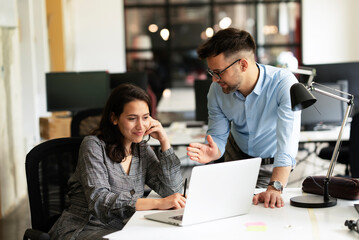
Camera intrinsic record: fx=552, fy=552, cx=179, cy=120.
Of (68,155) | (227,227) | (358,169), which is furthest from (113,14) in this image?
(227,227)

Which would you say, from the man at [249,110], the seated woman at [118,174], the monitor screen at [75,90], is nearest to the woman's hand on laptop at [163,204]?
the seated woman at [118,174]

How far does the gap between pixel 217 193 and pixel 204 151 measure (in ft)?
2.05

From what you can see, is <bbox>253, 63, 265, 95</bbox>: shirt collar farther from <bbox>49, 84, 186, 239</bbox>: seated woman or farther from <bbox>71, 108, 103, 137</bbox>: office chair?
<bbox>71, 108, 103, 137</bbox>: office chair

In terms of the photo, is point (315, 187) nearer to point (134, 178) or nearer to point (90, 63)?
point (134, 178)

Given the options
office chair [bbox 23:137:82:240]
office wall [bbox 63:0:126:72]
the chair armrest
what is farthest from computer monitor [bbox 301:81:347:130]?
office wall [bbox 63:0:126:72]

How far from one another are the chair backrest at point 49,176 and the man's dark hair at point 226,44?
2.38ft

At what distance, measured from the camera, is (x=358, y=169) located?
3848 millimetres

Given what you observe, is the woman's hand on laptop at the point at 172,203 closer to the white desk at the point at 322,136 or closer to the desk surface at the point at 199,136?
the desk surface at the point at 199,136

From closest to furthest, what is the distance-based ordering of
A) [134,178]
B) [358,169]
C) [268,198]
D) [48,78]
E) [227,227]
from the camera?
[227,227] → [268,198] → [134,178] → [358,169] → [48,78]

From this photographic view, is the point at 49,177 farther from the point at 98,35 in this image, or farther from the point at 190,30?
the point at 190,30

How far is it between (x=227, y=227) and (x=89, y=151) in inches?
29.2

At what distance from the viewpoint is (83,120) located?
4074 mm

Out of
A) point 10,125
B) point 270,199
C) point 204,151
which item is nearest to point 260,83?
point 204,151

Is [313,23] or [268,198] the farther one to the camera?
[313,23]
